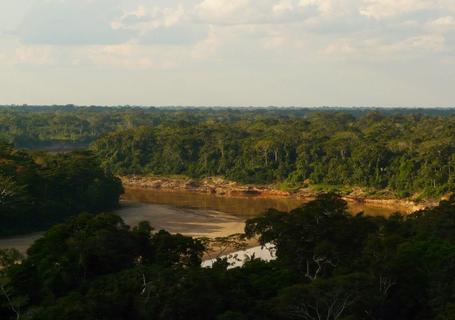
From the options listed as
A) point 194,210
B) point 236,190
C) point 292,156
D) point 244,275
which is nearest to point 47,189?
point 194,210

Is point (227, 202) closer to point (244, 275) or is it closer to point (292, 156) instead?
point (292, 156)

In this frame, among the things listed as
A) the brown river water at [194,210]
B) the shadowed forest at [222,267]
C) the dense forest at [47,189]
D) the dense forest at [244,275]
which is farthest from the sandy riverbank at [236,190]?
the dense forest at [244,275]

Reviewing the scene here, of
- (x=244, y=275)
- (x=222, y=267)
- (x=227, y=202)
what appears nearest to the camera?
(x=244, y=275)

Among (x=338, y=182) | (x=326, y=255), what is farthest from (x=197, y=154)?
(x=326, y=255)

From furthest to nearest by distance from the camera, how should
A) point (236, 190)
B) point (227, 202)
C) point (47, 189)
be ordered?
point (236, 190) < point (227, 202) < point (47, 189)

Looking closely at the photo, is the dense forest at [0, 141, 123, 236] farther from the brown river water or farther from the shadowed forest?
the brown river water

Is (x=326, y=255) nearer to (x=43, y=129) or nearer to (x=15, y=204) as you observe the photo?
(x=15, y=204)

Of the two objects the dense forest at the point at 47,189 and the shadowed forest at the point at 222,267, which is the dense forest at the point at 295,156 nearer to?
the dense forest at the point at 47,189

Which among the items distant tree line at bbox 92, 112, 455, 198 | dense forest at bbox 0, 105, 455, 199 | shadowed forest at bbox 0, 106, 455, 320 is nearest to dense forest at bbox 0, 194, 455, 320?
shadowed forest at bbox 0, 106, 455, 320
